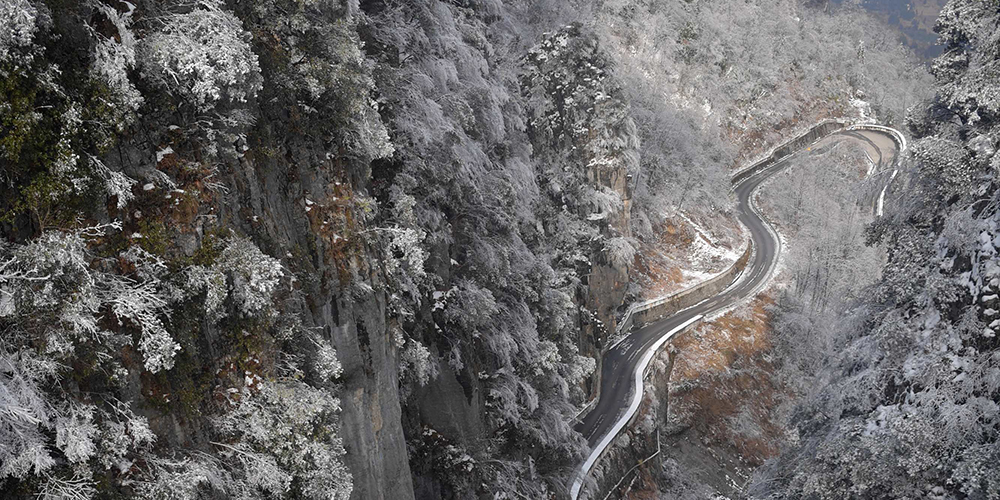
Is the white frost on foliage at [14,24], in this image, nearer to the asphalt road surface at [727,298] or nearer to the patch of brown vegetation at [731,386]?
the asphalt road surface at [727,298]

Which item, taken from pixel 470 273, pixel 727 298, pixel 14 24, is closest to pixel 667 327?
pixel 727 298

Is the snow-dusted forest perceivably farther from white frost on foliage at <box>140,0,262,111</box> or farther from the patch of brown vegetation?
the patch of brown vegetation

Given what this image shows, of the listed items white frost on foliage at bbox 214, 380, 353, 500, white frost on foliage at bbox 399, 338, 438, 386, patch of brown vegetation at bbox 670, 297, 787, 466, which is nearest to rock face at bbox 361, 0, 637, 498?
white frost on foliage at bbox 399, 338, 438, 386

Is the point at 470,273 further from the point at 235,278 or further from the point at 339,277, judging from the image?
the point at 235,278

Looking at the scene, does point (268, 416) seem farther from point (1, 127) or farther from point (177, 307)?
point (1, 127)

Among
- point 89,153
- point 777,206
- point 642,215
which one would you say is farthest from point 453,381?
point 777,206

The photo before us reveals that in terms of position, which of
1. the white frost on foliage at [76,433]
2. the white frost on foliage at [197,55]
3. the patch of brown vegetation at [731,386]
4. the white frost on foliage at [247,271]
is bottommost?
the patch of brown vegetation at [731,386]

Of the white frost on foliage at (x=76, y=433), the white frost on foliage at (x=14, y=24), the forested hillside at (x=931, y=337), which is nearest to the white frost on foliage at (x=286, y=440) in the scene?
the white frost on foliage at (x=76, y=433)
